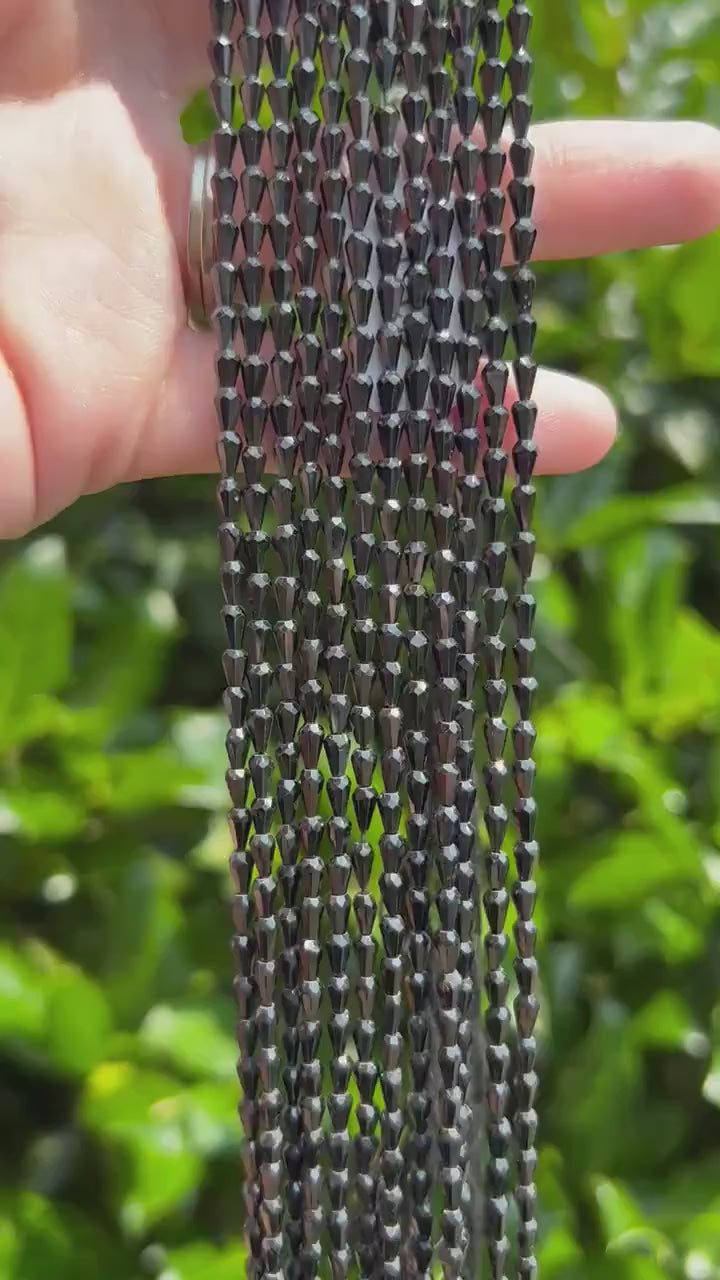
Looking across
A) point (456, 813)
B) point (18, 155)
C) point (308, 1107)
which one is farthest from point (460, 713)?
point (18, 155)

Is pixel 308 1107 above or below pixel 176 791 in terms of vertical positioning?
below

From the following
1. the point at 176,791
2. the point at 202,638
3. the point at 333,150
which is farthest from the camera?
the point at 202,638

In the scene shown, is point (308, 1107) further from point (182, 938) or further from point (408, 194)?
point (408, 194)

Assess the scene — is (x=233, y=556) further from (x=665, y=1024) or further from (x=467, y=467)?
(x=665, y=1024)

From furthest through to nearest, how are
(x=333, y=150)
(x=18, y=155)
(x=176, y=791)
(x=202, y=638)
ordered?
(x=202, y=638) < (x=176, y=791) < (x=18, y=155) < (x=333, y=150)

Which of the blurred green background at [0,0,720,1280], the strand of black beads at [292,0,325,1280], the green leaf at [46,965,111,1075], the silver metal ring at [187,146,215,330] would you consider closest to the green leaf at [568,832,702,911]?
the blurred green background at [0,0,720,1280]

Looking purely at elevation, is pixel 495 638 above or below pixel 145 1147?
above

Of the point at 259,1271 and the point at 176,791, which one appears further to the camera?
the point at 176,791

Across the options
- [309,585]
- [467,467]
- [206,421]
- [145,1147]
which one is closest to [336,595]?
[309,585]
